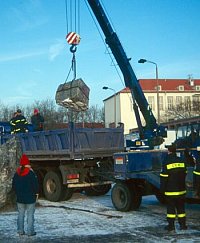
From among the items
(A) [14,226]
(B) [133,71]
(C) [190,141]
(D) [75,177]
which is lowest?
(A) [14,226]

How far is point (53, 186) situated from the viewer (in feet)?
44.8

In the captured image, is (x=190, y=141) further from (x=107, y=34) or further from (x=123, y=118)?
(x=123, y=118)

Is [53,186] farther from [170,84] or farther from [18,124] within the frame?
[170,84]

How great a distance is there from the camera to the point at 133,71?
58.7 ft

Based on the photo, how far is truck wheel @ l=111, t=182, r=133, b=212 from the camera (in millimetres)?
10781

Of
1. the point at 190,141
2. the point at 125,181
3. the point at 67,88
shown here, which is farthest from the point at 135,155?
the point at 67,88

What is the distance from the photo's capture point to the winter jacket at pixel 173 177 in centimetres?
830

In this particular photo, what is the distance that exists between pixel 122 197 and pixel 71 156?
2.14m

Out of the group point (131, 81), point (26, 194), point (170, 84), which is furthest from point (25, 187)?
point (170, 84)

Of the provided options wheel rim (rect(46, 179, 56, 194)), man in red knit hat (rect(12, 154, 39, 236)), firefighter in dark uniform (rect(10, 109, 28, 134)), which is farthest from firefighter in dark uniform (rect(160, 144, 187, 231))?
firefighter in dark uniform (rect(10, 109, 28, 134))

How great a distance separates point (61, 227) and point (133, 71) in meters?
10.2

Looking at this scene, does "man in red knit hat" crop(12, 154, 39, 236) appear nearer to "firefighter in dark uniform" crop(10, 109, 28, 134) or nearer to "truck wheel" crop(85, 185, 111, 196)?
"truck wheel" crop(85, 185, 111, 196)

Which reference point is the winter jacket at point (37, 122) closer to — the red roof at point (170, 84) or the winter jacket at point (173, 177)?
the winter jacket at point (173, 177)

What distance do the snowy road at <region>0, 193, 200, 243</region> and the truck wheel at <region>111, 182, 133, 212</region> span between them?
0.62 ft
